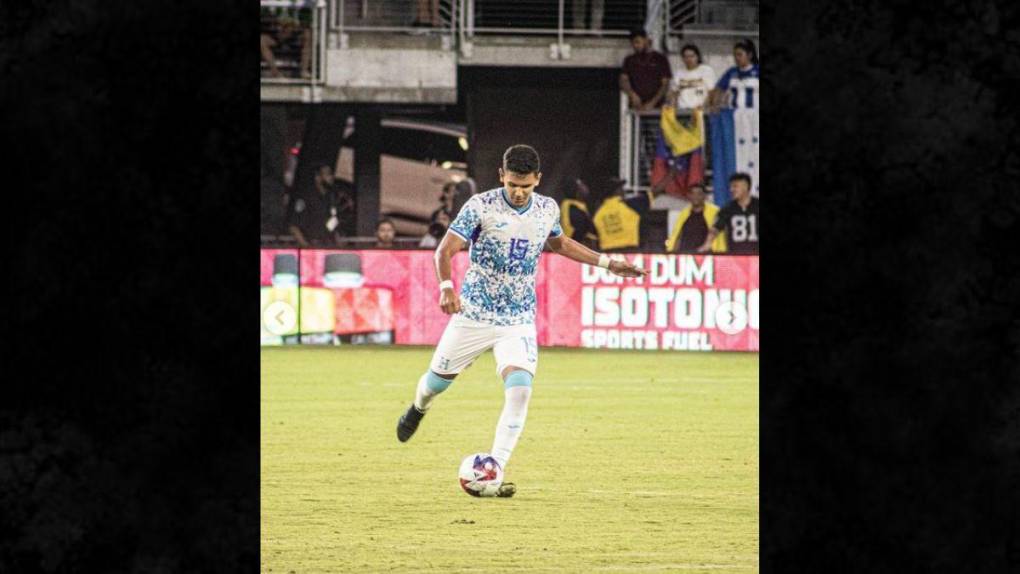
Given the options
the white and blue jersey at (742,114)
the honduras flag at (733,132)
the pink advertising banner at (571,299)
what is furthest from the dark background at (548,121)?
the pink advertising banner at (571,299)

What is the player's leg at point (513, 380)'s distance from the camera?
7.88 metres

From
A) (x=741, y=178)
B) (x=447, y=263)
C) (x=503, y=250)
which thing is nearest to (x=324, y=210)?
(x=741, y=178)

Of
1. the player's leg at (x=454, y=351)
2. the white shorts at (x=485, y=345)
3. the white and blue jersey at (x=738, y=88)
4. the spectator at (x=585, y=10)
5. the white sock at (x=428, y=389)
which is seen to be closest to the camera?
the white shorts at (x=485, y=345)

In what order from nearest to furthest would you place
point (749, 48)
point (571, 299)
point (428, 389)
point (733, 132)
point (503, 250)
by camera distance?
point (503, 250), point (428, 389), point (571, 299), point (749, 48), point (733, 132)

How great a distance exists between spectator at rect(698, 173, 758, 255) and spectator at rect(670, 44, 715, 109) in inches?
66.2

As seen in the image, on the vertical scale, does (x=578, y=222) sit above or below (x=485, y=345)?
above

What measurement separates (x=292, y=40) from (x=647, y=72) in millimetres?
5660

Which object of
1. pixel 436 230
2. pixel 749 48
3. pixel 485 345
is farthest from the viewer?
pixel 749 48

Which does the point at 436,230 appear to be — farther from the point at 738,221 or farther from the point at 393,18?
the point at 393,18

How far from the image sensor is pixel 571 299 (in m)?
19.9

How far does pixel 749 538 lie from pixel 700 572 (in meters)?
0.99

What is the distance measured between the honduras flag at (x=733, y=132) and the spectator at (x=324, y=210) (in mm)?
5981

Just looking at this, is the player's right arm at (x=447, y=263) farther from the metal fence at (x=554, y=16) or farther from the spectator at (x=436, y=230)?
the metal fence at (x=554, y=16)
